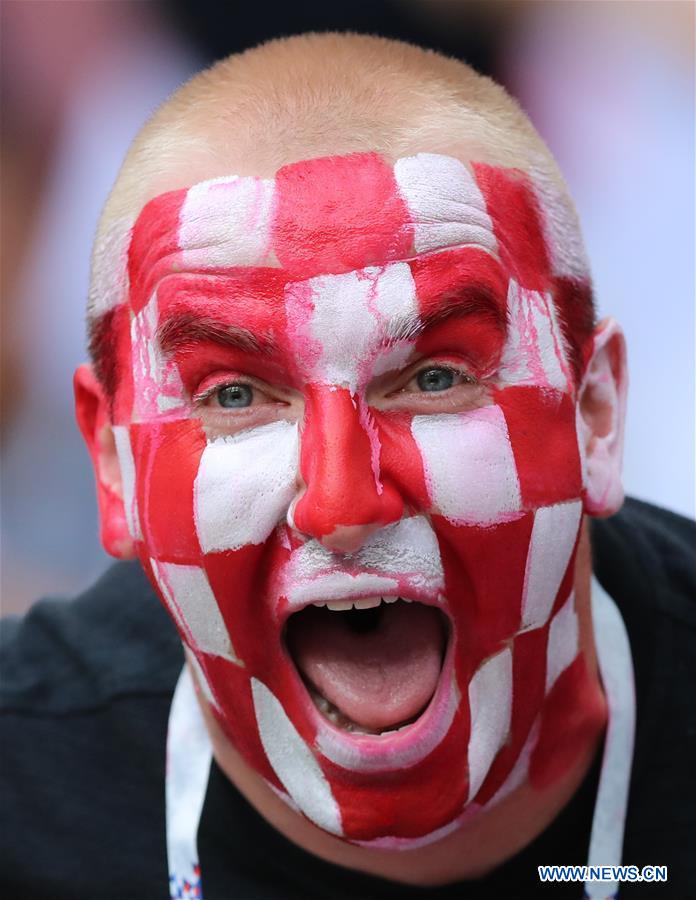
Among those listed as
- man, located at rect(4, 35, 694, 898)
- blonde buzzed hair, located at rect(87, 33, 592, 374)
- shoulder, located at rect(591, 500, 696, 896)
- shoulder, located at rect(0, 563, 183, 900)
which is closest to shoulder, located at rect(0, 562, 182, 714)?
shoulder, located at rect(0, 563, 183, 900)

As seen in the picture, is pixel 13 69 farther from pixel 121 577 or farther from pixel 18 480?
pixel 121 577

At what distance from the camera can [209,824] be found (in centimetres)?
211

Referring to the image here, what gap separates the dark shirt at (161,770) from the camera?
2.00m

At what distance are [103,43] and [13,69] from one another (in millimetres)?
315

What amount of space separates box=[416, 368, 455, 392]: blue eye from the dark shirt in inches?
30.0

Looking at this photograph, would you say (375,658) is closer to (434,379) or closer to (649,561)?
(434,379)

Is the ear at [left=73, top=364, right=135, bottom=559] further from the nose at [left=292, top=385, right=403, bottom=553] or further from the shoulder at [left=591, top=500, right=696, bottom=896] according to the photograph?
the shoulder at [left=591, top=500, right=696, bottom=896]

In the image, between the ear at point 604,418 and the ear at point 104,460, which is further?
the ear at point 104,460

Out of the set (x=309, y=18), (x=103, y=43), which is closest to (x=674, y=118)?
(x=309, y=18)

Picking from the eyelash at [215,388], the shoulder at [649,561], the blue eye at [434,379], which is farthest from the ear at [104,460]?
the shoulder at [649,561]

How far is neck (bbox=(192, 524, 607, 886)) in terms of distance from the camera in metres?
1.95

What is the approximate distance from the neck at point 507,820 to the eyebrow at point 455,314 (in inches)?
17.6

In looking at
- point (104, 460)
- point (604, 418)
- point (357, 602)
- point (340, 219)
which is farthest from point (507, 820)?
point (340, 219)

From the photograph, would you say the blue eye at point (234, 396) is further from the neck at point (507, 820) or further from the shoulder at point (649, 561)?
the shoulder at point (649, 561)
